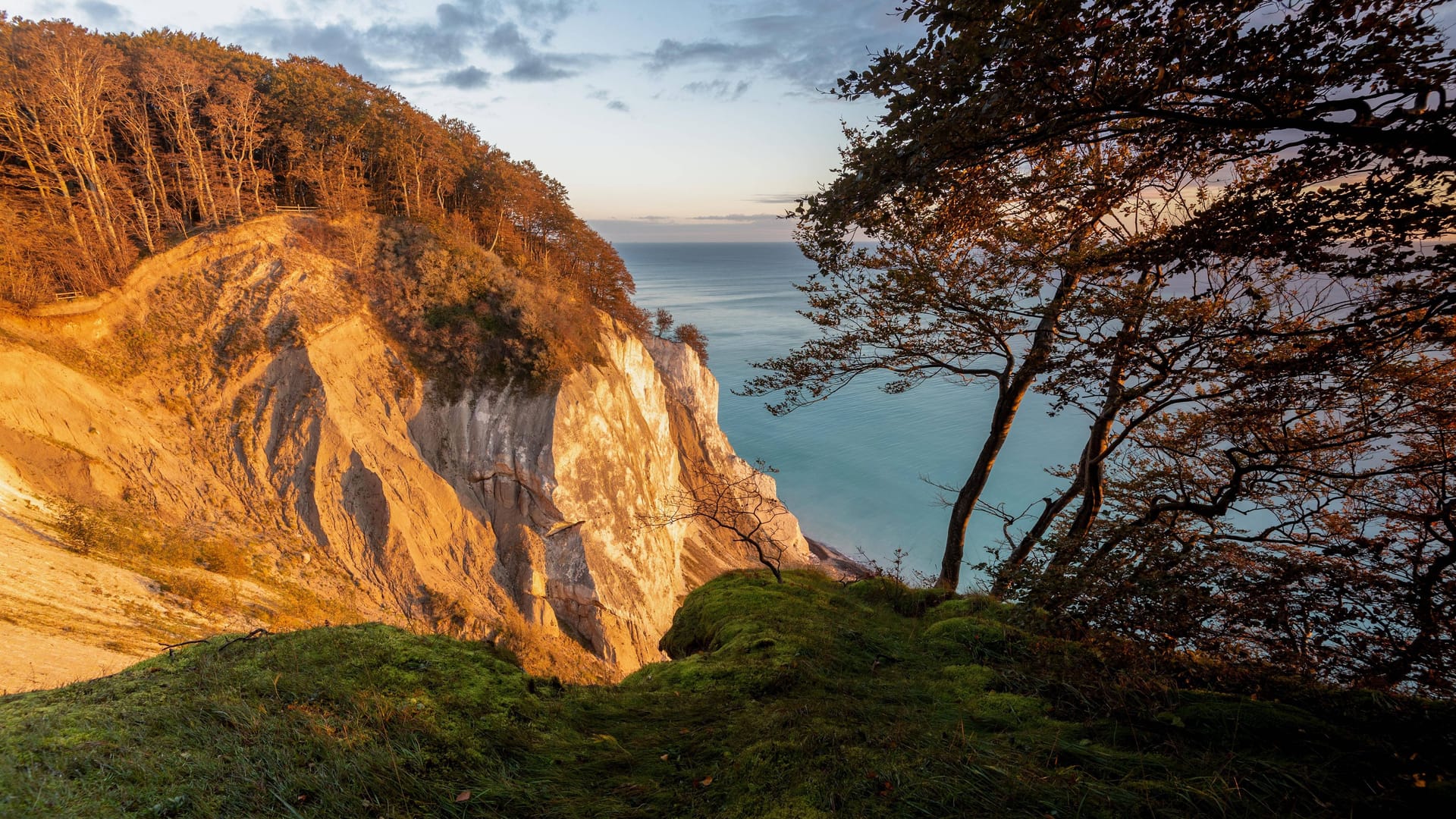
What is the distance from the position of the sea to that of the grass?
1165 inches

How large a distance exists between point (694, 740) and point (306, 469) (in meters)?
17.8

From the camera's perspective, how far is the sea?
139 ft

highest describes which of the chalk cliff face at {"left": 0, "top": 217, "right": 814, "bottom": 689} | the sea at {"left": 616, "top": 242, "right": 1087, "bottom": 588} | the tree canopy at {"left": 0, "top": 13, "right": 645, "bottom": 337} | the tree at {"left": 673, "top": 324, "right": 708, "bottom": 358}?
the tree canopy at {"left": 0, "top": 13, "right": 645, "bottom": 337}

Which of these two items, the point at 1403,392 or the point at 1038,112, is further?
the point at 1403,392

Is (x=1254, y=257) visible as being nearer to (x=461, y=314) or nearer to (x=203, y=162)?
(x=461, y=314)

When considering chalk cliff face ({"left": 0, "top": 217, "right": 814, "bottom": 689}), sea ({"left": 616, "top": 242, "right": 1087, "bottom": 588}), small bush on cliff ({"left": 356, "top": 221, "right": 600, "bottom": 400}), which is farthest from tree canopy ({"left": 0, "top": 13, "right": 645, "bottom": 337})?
sea ({"left": 616, "top": 242, "right": 1087, "bottom": 588})

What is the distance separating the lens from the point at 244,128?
20047 millimetres

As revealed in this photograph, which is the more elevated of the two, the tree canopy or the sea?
the tree canopy

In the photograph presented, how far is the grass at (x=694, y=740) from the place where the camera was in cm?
187

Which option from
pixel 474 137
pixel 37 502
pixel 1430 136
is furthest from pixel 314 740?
pixel 474 137

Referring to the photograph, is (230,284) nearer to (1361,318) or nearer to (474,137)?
(474,137)

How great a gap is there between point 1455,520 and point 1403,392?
4.56 feet

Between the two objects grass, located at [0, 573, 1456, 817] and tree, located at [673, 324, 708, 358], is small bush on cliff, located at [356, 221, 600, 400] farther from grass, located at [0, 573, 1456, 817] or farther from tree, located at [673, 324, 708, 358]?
grass, located at [0, 573, 1456, 817]

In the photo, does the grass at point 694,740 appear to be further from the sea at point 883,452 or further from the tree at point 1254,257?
the sea at point 883,452
